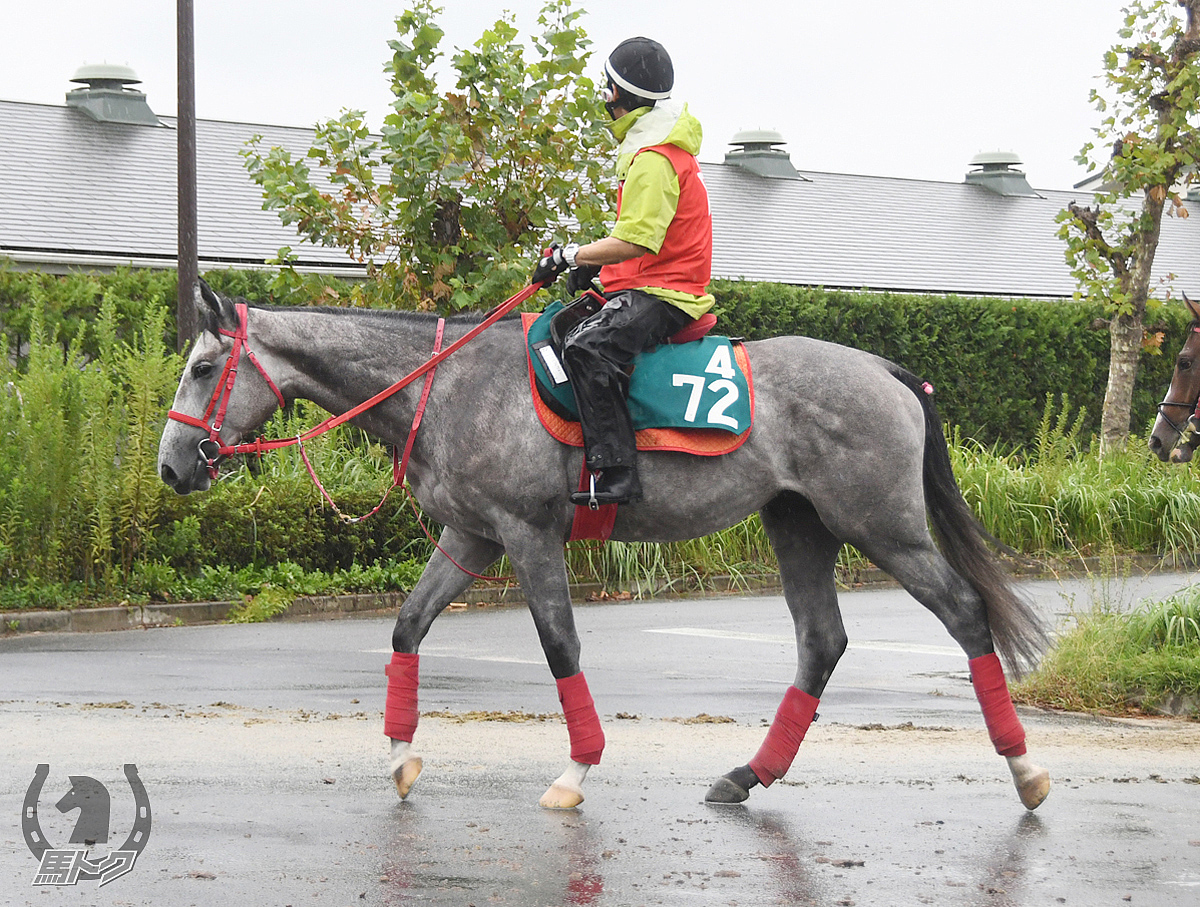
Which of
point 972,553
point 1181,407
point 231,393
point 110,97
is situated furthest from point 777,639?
point 110,97

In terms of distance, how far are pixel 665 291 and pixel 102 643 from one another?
22.3 ft

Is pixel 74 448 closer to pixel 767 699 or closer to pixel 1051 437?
pixel 767 699

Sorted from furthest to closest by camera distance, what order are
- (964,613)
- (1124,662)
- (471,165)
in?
(471,165) < (1124,662) < (964,613)

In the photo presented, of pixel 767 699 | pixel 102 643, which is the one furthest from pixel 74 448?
pixel 767 699

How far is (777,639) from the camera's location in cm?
1138

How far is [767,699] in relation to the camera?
8648mm

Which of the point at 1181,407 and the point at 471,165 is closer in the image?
the point at 1181,407

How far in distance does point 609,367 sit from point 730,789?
179 cm

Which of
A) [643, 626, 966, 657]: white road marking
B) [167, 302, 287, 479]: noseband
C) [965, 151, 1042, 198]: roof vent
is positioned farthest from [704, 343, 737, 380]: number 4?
[965, 151, 1042, 198]: roof vent

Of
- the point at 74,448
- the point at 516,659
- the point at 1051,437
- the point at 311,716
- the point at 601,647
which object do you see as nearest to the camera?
the point at 311,716

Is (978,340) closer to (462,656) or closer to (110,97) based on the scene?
(462,656)

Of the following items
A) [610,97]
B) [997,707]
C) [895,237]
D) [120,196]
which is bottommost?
[895,237]

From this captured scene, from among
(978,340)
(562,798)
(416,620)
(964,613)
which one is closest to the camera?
(562,798)

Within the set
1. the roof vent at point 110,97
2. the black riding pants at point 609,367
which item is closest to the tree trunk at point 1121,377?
the black riding pants at point 609,367
